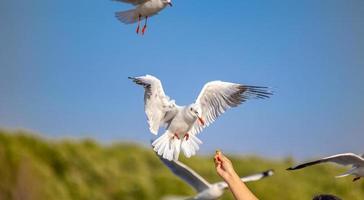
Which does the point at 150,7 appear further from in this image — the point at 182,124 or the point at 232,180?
the point at 232,180

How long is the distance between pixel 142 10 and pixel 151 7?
0.03 m

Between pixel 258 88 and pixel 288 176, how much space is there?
7.94 ft

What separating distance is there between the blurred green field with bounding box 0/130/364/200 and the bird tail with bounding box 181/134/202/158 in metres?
2.24

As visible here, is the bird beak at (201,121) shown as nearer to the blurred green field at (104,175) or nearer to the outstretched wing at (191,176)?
the outstretched wing at (191,176)

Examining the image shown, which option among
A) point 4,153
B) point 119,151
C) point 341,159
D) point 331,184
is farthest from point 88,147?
point 341,159

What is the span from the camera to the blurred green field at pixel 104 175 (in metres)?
3.78

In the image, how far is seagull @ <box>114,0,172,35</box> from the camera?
1.61 meters

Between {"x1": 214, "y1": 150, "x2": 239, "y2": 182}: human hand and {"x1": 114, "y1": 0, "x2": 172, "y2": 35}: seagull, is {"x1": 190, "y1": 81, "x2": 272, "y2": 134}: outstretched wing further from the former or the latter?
{"x1": 214, "y1": 150, "x2": 239, "y2": 182}: human hand

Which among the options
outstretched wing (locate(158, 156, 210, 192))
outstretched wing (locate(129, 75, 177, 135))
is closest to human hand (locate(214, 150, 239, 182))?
outstretched wing (locate(129, 75, 177, 135))

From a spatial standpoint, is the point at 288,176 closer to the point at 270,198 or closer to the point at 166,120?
the point at 270,198

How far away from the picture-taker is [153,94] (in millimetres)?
1549

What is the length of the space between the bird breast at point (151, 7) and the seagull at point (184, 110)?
0.56 feet

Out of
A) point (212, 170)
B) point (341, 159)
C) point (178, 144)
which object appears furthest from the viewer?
point (212, 170)

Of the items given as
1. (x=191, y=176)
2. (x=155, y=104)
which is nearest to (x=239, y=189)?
(x=155, y=104)
